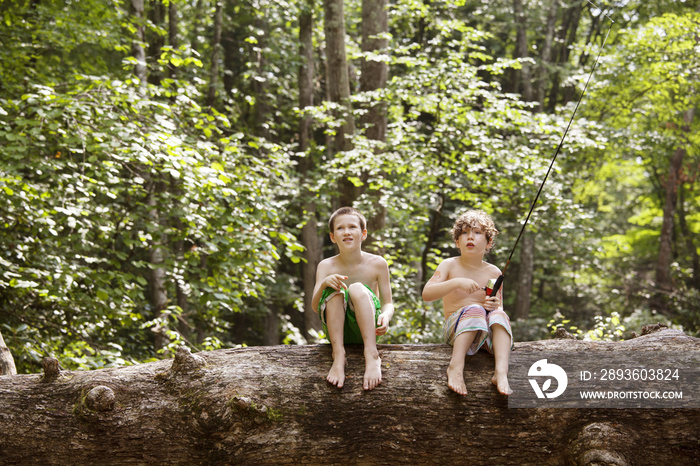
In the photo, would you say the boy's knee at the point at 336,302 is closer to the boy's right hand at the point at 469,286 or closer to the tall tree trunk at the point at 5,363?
the boy's right hand at the point at 469,286

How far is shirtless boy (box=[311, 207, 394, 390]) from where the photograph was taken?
121 inches

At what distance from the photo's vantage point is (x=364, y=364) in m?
3.13

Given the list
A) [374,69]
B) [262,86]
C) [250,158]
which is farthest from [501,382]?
[262,86]

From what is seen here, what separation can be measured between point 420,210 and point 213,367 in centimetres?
517

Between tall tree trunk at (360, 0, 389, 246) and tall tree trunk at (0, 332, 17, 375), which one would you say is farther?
tall tree trunk at (360, 0, 389, 246)

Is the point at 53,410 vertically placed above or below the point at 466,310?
below

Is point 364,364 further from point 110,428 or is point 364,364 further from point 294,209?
point 294,209

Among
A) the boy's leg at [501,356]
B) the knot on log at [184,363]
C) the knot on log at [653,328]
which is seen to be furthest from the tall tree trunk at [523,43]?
the knot on log at [184,363]

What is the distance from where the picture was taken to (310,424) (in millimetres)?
2854

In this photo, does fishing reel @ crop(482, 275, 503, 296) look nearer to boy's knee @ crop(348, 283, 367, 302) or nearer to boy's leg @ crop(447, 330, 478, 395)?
boy's leg @ crop(447, 330, 478, 395)

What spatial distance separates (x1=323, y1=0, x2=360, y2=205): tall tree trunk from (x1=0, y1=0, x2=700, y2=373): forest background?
30mm

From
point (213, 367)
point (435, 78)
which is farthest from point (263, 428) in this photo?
Answer: point (435, 78)

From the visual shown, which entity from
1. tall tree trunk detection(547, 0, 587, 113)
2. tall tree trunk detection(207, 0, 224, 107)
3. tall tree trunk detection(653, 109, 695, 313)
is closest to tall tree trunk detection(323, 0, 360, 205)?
tall tree trunk detection(207, 0, 224, 107)

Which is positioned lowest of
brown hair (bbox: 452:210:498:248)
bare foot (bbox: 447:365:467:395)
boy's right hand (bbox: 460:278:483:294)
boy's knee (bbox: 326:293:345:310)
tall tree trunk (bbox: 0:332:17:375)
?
tall tree trunk (bbox: 0:332:17:375)
